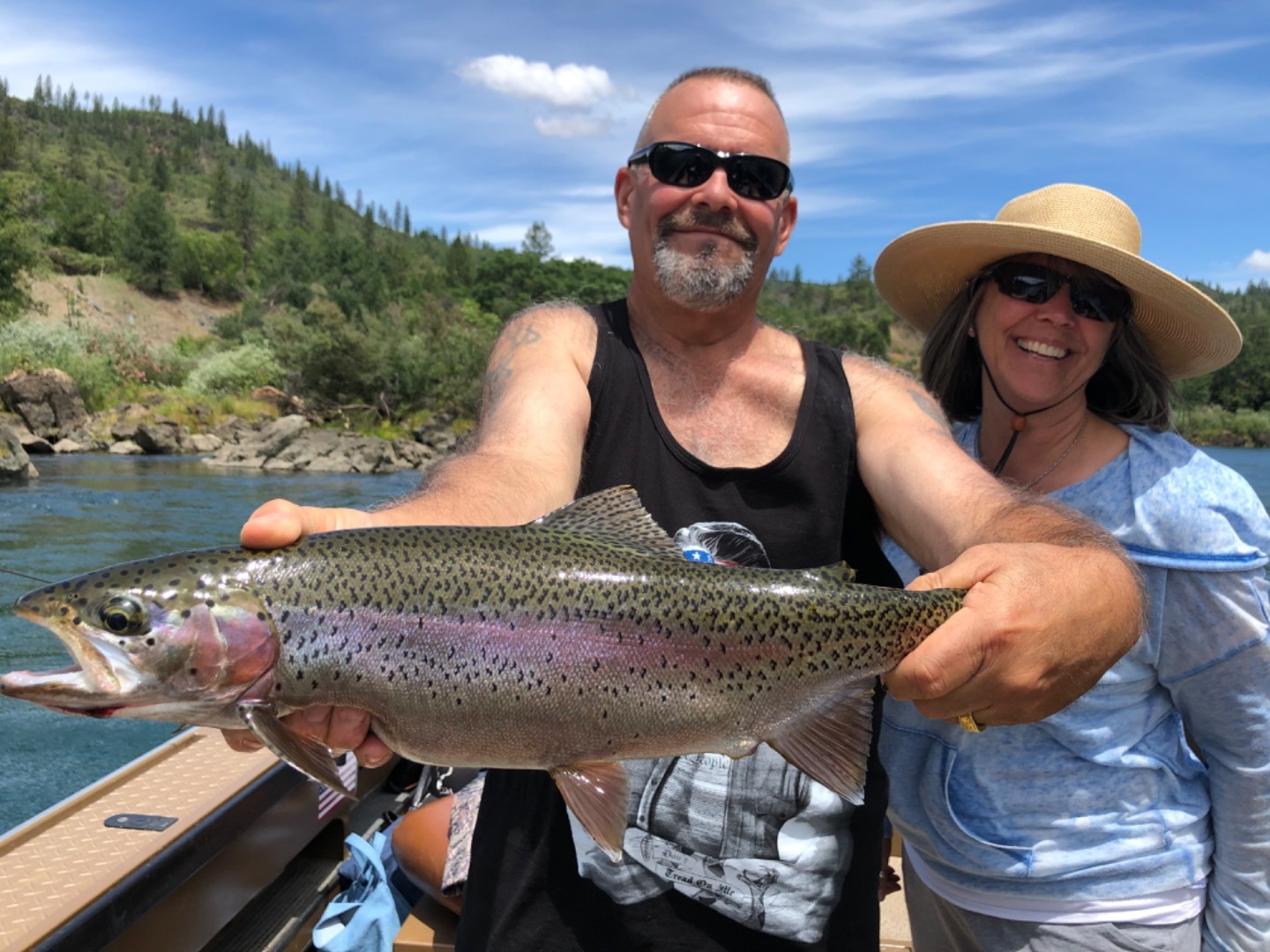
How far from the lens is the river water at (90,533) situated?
8.95 metres

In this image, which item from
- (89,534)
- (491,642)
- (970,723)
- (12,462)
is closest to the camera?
(491,642)

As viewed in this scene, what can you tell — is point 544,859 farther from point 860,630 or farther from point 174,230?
point 174,230

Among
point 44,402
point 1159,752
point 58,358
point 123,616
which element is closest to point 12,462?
point 44,402

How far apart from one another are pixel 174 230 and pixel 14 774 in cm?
11399

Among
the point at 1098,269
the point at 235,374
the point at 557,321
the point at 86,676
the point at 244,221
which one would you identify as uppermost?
the point at 244,221

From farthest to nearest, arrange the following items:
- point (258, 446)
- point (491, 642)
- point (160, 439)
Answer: point (160, 439) → point (258, 446) → point (491, 642)

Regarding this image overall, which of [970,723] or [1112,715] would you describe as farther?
[1112,715]

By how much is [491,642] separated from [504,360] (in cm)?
124

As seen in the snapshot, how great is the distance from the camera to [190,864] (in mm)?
3941

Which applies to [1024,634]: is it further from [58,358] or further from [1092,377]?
[58,358]

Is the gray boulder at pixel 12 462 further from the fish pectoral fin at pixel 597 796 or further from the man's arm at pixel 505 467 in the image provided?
the fish pectoral fin at pixel 597 796

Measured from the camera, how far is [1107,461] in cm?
305

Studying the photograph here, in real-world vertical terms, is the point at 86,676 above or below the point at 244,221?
below

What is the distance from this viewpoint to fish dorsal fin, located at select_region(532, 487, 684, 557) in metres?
A: 2.55
